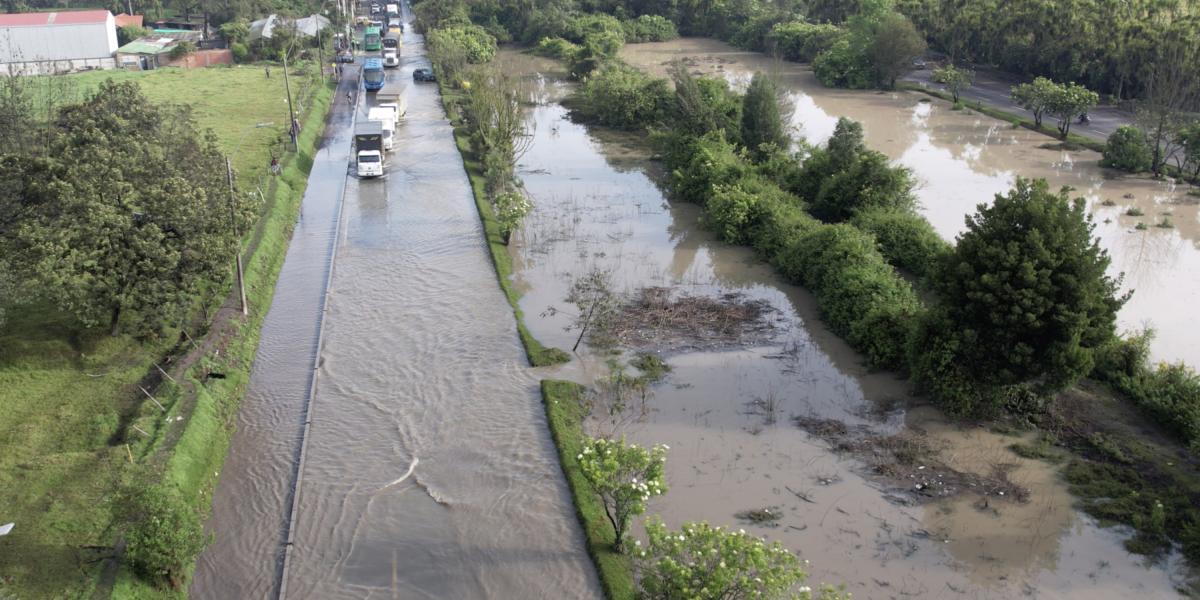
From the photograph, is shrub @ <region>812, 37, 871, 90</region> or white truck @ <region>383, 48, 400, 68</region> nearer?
shrub @ <region>812, 37, 871, 90</region>

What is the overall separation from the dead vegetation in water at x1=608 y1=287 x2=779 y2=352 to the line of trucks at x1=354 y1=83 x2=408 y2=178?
15.8 metres

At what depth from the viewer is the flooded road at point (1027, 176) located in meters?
24.3

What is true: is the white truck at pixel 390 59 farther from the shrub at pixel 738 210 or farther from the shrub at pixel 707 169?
the shrub at pixel 738 210

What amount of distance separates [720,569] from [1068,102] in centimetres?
3716

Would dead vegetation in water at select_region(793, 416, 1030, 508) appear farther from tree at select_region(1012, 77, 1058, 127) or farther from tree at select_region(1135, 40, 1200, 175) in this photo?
tree at select_region(1012, 77, 1058, 127)

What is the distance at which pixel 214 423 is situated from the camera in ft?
59.3

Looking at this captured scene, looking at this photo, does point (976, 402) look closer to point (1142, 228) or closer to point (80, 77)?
point (1142, 228)

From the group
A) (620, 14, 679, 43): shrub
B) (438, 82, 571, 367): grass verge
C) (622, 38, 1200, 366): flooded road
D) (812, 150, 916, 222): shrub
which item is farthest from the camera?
(620, 14, 679, 43): shrub

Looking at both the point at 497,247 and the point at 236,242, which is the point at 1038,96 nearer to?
the point at 497,247

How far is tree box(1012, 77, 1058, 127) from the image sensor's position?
4131 centimetres

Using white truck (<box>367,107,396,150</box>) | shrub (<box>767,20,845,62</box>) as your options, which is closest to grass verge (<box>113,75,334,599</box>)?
white truck (<box>367,107,396,150</box>)

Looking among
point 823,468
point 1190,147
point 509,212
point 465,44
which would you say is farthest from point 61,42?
point 1190,147

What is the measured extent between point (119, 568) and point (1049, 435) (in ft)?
56.1

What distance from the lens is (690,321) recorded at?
2317 cm
